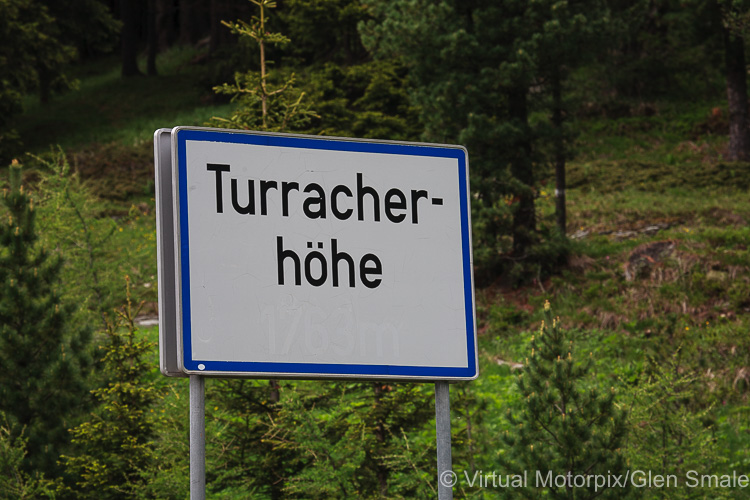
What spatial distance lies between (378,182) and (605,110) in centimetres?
2790

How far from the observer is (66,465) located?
8.51 m

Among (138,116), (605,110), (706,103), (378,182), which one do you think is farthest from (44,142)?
(378,182)

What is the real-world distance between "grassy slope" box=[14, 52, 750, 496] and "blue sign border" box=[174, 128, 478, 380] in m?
4.93

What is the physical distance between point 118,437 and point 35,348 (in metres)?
1.66

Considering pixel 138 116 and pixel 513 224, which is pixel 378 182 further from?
pixel 138 116

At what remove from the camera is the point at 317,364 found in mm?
2523

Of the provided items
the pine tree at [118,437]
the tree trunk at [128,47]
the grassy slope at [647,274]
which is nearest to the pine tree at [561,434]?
the grassy slope at [647,274]

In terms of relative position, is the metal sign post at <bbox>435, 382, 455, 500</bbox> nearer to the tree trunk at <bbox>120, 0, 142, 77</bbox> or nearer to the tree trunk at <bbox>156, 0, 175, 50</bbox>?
the tree trunk at <bbox>120, 0, 142, 77</bbox>

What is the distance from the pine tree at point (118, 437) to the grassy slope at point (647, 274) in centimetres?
50

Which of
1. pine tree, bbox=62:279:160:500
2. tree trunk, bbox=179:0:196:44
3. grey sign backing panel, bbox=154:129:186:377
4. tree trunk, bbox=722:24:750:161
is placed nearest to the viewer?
grey sign backing panel, bbox=154:129:186:377

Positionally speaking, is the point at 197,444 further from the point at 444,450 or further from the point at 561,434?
the point at 561,434

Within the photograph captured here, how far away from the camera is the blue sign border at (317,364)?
2.47 metres

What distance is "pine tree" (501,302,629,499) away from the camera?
5930 millimetres

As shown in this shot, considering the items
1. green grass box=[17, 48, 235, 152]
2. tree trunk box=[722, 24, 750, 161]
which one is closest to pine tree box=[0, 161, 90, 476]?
tree trunk box=[722, 24, 750, 161]
